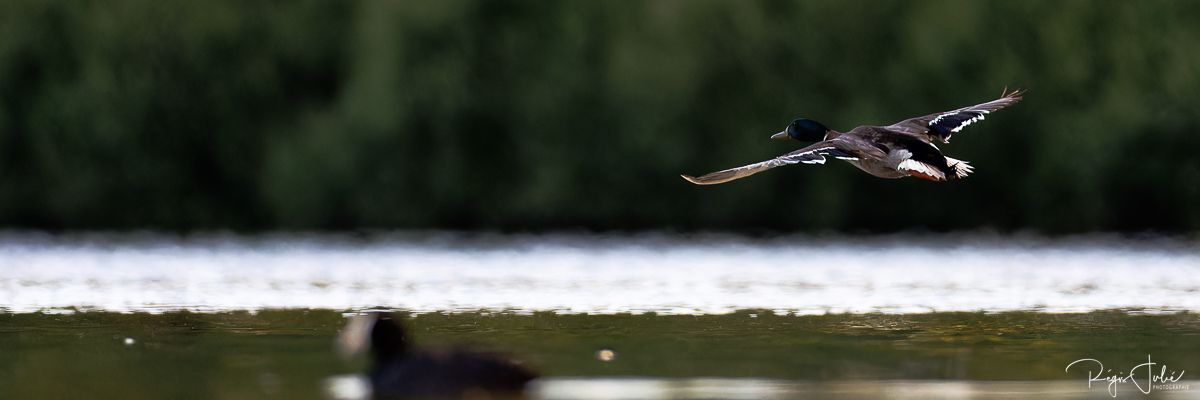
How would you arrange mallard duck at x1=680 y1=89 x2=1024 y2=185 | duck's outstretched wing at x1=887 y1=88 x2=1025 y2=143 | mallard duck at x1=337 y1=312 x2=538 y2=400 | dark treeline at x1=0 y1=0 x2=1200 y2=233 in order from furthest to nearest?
dark treeline at x1=0 y1=0 x2=1200 y2=233 → duck's outstretched wing at x1=887 y1=88 x2=1025 y2=143 → mallard duck at x1=680 y1=89 x2=1024 y2=185 → mallard duck at x1=337 y1=312 x2=538 y2=400

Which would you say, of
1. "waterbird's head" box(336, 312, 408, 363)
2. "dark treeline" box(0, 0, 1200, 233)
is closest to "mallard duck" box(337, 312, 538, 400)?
"waterbird's head" box(336, 312, 408, 363)

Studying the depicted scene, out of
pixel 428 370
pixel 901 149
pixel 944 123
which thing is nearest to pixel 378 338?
pixel 428 370

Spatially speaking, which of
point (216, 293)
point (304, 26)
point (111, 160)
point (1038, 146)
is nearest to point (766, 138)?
point (1038, 146)

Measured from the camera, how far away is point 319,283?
1773cm

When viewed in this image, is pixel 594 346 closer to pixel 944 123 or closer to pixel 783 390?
pixel 783 390

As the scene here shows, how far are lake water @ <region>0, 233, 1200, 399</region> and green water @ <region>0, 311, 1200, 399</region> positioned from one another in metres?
0.02

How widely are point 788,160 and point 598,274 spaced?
5297 millimetres

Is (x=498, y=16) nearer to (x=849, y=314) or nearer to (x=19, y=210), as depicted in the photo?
(x=19, y=210)

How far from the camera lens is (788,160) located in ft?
43.4

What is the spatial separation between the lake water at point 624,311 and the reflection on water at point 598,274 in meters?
0.04

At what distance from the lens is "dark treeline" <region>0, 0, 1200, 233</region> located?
77.9 feet
